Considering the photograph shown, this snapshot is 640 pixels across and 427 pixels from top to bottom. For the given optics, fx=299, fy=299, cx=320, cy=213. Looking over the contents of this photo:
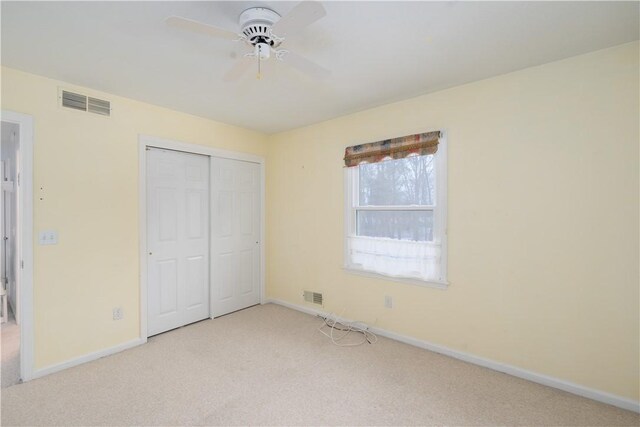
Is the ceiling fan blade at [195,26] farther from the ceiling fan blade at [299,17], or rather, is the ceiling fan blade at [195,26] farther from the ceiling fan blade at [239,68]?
the ceiling fan blade at [299,17]

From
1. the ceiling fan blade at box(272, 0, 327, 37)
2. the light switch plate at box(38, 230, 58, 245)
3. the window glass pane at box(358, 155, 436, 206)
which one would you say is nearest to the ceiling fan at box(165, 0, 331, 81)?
the ceiling fan blade at box(272, 0, 327, 37)

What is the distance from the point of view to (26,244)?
230 cm

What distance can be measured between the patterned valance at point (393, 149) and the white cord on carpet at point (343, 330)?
1.78m

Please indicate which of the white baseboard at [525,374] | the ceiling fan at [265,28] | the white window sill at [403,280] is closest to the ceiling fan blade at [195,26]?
the ceiling fan at [265,28]

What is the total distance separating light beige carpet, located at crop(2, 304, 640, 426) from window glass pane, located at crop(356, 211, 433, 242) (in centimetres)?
108

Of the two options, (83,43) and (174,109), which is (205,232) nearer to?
(174,109)

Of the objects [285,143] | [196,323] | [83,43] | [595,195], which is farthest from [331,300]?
[83,43]

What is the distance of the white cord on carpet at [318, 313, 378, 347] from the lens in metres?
2.98

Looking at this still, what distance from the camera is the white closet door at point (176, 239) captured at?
3.11 m

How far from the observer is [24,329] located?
2309mm

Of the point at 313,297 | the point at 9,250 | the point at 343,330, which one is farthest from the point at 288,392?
the point at 9,250

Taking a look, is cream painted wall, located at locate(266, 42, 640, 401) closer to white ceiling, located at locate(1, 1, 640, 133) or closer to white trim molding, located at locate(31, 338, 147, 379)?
white ceiling, located at locate(1, 1, 640, 133)

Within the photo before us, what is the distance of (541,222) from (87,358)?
390 centimetres

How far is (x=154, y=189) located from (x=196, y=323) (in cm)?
159
